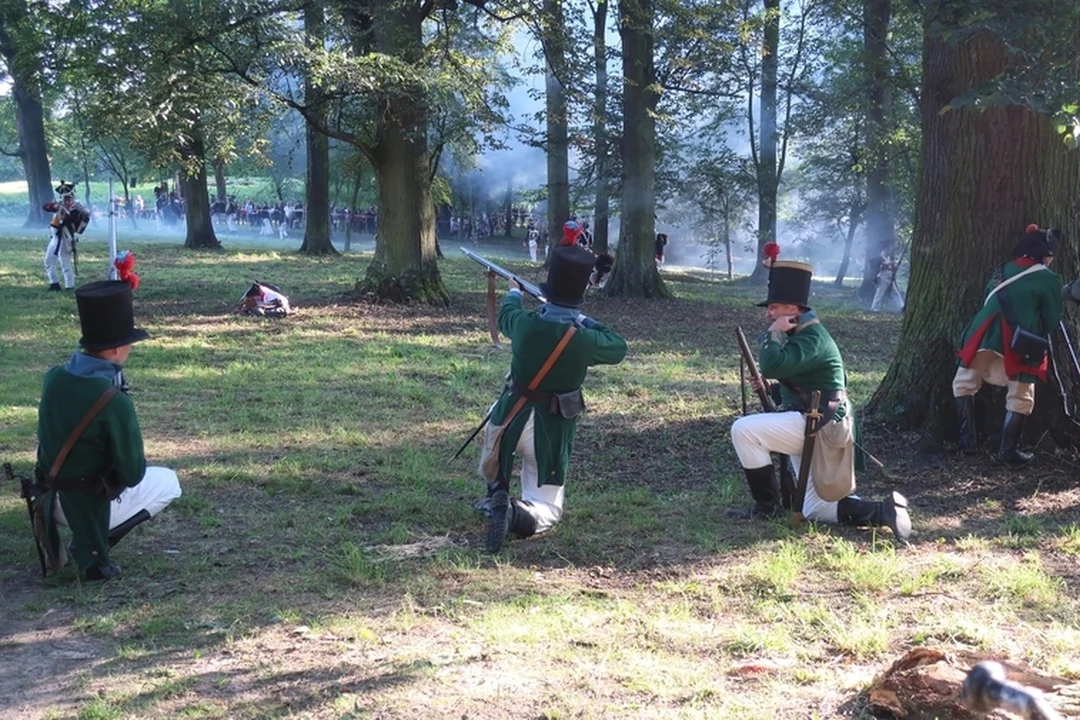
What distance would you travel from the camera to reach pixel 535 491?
6.60 metres

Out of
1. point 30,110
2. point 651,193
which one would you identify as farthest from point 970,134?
point 30,110

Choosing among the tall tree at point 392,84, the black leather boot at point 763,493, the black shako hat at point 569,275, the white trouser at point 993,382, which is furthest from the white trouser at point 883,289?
the black shako hat at point 569,275

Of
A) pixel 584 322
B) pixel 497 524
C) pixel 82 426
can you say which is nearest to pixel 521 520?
pixel 497 524

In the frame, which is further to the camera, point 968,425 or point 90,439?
point 968,425

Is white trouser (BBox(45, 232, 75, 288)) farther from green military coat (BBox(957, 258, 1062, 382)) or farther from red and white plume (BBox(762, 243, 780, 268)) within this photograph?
green military coat (BBox(957, 258, 1062, 382))

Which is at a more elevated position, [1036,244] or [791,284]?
[1036,244]

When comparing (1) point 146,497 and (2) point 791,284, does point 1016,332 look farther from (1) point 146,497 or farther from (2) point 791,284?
(1) point 146,497

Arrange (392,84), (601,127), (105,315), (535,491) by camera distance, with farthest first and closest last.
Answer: (601,127)
(392,84)
(535,491)
(105,315)

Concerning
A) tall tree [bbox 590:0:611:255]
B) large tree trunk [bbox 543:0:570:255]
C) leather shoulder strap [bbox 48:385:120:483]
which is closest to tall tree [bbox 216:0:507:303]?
large tree trunk [bbox 543:0:570:255]

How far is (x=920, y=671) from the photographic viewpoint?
3934mm

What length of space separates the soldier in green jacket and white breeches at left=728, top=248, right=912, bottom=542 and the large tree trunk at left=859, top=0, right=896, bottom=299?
1341cm

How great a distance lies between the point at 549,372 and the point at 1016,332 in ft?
12.2

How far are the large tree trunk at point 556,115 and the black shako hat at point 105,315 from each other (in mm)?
12985

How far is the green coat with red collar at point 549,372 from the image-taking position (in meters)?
6.27
